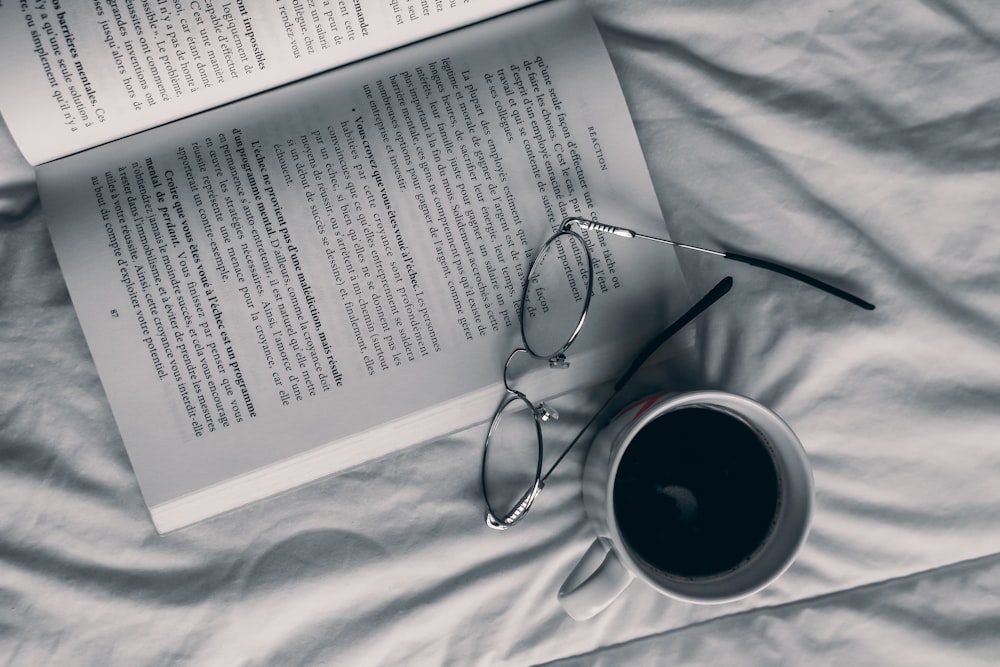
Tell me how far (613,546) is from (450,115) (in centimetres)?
35

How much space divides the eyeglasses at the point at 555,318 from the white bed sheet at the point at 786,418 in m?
0.02

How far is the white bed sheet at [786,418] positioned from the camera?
0.59 meters

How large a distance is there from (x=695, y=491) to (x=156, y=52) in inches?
20.1

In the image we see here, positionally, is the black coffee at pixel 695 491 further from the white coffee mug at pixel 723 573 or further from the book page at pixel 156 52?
the book page at pixel 156 52

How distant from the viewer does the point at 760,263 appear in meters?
0.59

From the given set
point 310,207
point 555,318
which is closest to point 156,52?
point 310,207

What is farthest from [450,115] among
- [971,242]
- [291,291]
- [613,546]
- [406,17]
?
[971,242]

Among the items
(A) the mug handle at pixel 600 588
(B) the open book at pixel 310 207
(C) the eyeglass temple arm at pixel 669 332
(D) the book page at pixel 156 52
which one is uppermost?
(D) the book page at pixel 156 52

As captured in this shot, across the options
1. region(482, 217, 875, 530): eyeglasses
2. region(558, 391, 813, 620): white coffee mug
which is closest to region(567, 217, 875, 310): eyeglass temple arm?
region(482, 217, 875, 530): eyeglasses

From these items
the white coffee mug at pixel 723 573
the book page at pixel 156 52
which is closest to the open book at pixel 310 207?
the book page at pixel 156 52

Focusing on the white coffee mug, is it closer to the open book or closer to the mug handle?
the mug handle

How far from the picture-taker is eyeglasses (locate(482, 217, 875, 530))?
0.57 m

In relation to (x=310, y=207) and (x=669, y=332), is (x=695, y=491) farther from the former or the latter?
(x=310, y=207)

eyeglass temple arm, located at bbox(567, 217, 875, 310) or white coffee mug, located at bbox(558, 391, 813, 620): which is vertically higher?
eyeglass temple arm, located at bbox(567, 217, 875, 310)
